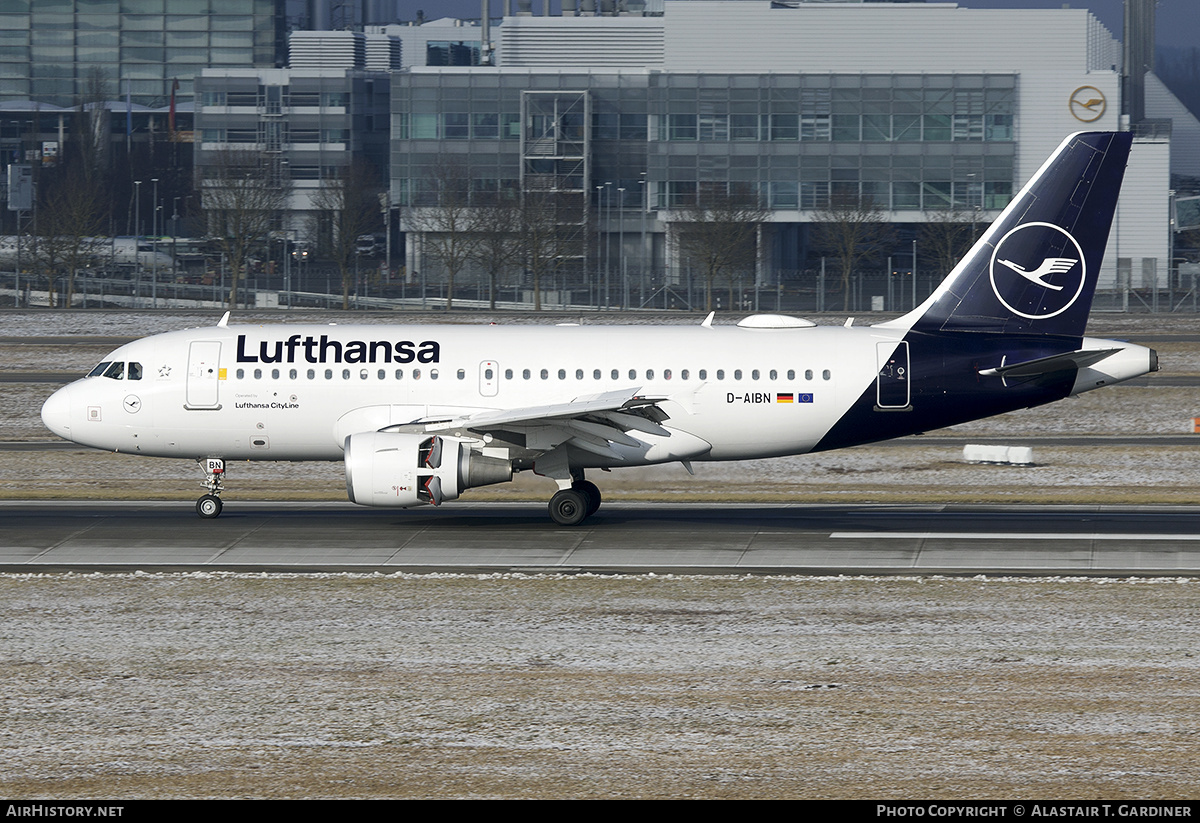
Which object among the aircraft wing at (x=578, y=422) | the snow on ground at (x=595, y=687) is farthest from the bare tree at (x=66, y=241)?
the snow on ground at (x=595, y=687)

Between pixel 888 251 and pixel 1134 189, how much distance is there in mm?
23587

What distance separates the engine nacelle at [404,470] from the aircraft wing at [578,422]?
0.92 m

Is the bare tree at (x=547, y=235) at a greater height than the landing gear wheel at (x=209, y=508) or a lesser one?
greater

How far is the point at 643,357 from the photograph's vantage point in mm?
33375

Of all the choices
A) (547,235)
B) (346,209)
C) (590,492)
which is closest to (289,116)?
(346,209)

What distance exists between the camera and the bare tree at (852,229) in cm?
11462

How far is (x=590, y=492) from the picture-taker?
34062 millimetres

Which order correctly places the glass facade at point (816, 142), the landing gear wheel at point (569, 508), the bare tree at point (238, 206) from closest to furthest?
1. the landing gear wheel at point (569, 508)
2. the bare tree at point (238, 206)
3. the glass facade at point (816, 142)

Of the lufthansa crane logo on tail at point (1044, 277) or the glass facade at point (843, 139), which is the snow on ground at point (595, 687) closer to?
the lufthansa crane logo on tail at point (1044, 277)

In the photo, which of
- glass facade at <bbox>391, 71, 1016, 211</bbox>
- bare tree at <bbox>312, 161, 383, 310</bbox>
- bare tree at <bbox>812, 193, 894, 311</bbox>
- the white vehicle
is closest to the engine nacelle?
bare tree at <bbox>812, 193, 894, 311</bbox>

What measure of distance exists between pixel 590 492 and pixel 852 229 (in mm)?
83640

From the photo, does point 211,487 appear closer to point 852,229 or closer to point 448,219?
point 448,219

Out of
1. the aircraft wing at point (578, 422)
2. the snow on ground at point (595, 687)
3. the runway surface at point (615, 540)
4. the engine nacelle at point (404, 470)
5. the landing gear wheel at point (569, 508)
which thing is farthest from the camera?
the landing gear wheel at point (569, 508)

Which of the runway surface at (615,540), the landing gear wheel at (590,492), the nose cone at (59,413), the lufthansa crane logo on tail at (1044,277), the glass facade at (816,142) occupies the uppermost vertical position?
the glass facade at (816,142)
